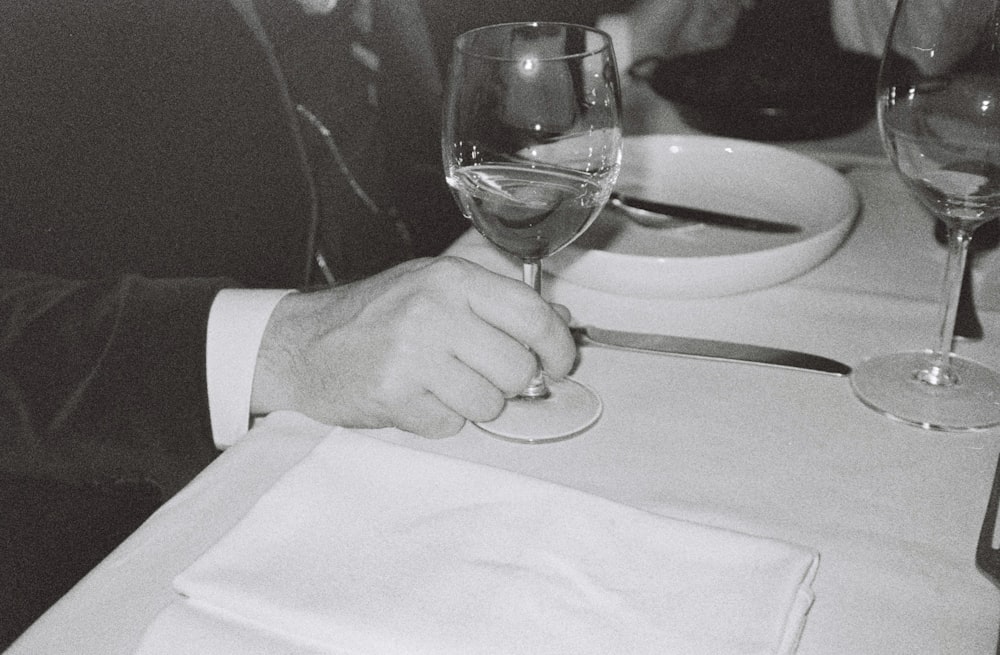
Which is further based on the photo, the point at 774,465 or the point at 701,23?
the point at 701,23

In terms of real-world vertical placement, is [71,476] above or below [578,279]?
below

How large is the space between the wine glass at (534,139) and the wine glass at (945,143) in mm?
201

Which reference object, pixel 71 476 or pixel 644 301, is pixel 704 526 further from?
pixel 71 476

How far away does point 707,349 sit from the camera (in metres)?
0.72

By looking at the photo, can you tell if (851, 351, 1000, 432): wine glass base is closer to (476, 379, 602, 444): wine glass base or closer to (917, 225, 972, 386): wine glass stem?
(917, 225, 972, 386): wine glass stem

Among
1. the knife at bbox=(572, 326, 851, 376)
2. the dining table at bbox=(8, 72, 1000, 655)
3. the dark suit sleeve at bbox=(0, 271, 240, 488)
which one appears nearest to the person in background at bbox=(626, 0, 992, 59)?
the dining table at bbox=(8, 72, 1000, 655)

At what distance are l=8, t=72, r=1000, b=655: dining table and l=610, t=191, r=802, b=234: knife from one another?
81mm

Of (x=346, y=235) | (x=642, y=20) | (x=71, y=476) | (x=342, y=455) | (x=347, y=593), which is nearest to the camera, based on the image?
(x=347, y=593)

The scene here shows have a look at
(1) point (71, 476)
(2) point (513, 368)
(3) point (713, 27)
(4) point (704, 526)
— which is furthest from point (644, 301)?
(3) point (713, 27)

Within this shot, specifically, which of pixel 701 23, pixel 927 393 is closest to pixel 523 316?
pixel 927 393

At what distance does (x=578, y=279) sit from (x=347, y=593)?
44 cm

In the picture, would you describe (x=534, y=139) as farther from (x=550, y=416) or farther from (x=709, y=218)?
(x=709, y=218)

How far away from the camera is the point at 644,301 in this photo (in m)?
0.82

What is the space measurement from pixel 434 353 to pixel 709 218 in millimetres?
406
